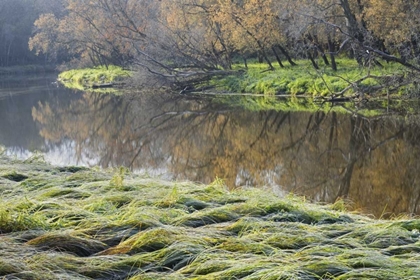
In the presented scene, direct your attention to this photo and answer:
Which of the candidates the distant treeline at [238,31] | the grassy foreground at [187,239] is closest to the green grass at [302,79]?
the distant treeline at [238,31]

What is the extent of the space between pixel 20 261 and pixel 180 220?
1.63 metres

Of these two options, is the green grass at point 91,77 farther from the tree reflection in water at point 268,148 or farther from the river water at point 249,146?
the tree reflection in water at point 268,148

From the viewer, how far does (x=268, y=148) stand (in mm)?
12141

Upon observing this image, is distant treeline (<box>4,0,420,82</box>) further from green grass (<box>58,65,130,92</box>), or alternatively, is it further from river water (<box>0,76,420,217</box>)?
river water (<box>0,76,420,217</box>)

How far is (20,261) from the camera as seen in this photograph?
136 inches

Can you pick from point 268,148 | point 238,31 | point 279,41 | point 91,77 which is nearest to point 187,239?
point 268,148

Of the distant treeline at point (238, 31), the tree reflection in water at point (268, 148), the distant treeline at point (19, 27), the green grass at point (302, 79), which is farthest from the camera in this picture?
the distant treeline at point (19, 27)

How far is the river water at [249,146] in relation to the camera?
862 cm

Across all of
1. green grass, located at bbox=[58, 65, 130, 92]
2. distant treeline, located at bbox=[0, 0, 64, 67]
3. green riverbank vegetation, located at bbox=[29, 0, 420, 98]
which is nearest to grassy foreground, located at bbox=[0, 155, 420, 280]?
green riverbank vegetation, located at bbox=[29, 0, 420, 98]

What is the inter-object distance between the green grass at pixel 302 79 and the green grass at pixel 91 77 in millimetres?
10641

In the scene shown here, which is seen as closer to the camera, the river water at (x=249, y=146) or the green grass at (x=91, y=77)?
the river water at (x=249, y=146)

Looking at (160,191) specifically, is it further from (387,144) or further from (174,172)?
(387,144)

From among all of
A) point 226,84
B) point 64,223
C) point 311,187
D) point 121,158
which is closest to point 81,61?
point 226,84

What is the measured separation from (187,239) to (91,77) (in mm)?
38112
